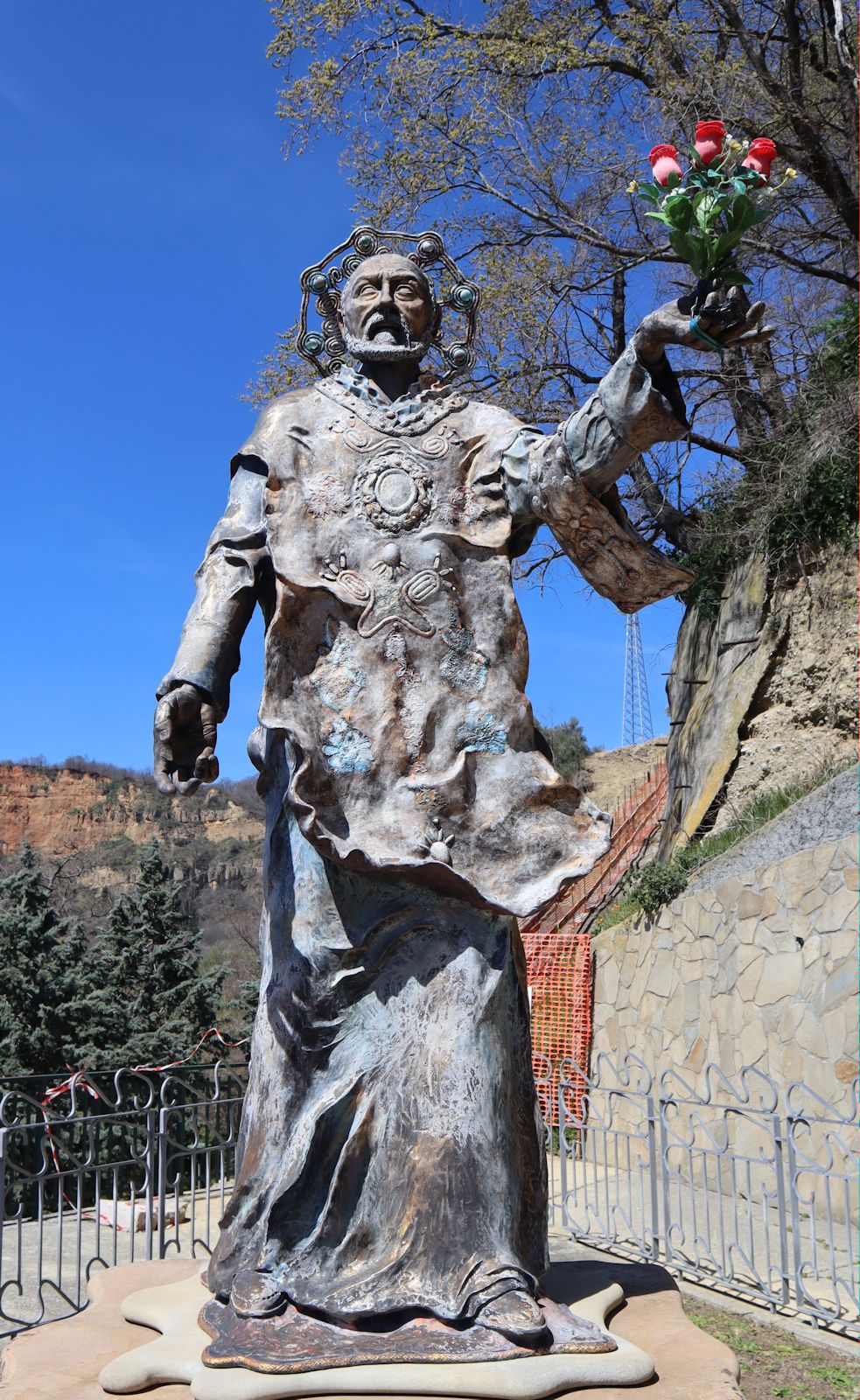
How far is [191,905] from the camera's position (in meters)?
28.4

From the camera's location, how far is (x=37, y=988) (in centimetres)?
1235

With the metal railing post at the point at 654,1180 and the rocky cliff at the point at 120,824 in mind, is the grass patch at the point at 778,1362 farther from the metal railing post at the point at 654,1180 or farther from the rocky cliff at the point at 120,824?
the rocky cliff at the point at 120,824

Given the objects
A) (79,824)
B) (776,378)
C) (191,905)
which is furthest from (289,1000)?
(79,824)

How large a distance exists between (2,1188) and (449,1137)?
4.20 metres

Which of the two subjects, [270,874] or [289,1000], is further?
[270,874]

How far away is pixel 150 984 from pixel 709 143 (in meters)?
12.4

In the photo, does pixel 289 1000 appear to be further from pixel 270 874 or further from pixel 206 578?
pixel 206 578

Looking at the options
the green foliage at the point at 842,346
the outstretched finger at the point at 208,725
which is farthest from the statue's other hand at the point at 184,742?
the green foliage at the point at 842,346

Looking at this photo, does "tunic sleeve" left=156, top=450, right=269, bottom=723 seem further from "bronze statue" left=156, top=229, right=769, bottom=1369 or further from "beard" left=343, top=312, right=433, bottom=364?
"beard" left=343, top=312, right=433, bottom=364

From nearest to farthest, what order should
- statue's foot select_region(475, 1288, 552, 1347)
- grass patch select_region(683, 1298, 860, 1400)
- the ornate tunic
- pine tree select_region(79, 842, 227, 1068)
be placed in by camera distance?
statue's foot select_region(475, 1288, 552, 1347), the ornate tunic, grass patch select_region(683, 1298, 860, 1400), pine tree select_region(79, 842, 227, 1068)

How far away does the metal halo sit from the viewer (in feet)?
12.2

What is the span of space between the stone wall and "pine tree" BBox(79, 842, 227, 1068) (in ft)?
14.4

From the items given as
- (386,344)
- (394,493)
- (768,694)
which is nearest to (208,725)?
(394,493)

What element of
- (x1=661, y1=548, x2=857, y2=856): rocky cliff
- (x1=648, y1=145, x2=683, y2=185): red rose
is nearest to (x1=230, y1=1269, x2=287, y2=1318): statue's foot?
(x1=648, y1=145, x2=683, y2=185): red rose
